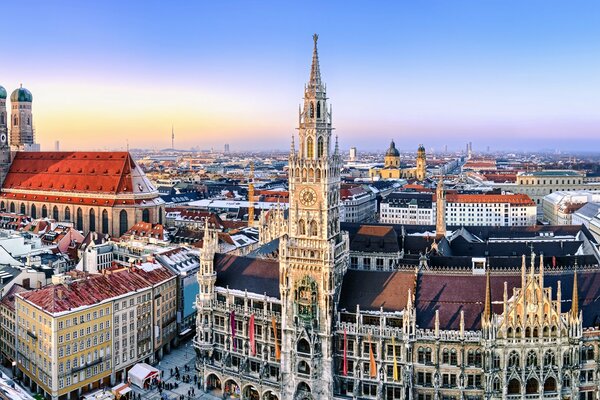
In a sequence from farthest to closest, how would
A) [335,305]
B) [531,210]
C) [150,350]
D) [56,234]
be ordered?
[531,210] < [56,234] < [150,350] < [335,305]

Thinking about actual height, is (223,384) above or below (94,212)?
below

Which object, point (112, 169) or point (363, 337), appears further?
point (112, 169)

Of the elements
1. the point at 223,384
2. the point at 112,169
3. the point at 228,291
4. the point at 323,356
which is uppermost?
the point at 112,169

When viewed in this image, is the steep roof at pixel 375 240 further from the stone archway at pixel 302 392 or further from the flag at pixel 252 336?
the stone archway at pixel 302 392

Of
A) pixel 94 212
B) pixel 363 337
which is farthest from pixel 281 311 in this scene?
pixel 94 212

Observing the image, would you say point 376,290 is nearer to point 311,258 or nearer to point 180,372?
point 311,258

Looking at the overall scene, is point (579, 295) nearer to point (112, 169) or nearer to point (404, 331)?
point (404, 331)

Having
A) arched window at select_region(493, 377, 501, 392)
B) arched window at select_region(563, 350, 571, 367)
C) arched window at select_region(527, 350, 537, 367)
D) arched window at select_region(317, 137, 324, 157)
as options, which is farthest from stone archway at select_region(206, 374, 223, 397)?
arched window at select_region(563, 350, 571, 367)

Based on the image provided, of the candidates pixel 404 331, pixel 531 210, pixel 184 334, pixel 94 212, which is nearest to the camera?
pixel 404 331
